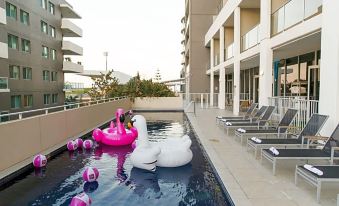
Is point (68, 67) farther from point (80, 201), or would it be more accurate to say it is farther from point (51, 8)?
point (80, 201)

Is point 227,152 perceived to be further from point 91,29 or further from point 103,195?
point 91,29

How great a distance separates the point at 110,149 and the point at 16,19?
19.7 metres

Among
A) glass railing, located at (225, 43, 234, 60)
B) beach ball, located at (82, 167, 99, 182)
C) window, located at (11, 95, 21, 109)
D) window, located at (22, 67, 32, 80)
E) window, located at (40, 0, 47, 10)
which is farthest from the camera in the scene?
window, located at (40, 0, 47, 10)

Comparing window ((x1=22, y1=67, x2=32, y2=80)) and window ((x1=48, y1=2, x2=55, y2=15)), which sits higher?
window ((x1=48, y1=2, x2=55, y2=15))

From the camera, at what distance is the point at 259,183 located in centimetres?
518

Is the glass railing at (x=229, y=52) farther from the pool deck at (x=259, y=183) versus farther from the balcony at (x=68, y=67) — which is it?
the balcony at (x=68, y=67)

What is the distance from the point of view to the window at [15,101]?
2278 centimetres

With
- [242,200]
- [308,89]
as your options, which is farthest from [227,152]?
[308,89]

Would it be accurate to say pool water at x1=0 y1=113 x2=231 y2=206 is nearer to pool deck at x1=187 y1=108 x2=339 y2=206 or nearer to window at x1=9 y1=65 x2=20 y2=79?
pool deck at x1=187 y1=108 x2=339 y2=206

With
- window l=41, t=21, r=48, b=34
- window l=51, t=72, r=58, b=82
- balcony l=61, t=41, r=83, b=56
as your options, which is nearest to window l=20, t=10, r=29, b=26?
window l=41, t=21, r=48, b=34

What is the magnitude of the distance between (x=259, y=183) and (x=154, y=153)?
2.38 meters

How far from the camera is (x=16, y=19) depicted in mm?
23484

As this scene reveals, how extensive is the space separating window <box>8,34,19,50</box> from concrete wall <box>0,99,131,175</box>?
47.8 ft

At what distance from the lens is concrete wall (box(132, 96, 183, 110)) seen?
25312mm
